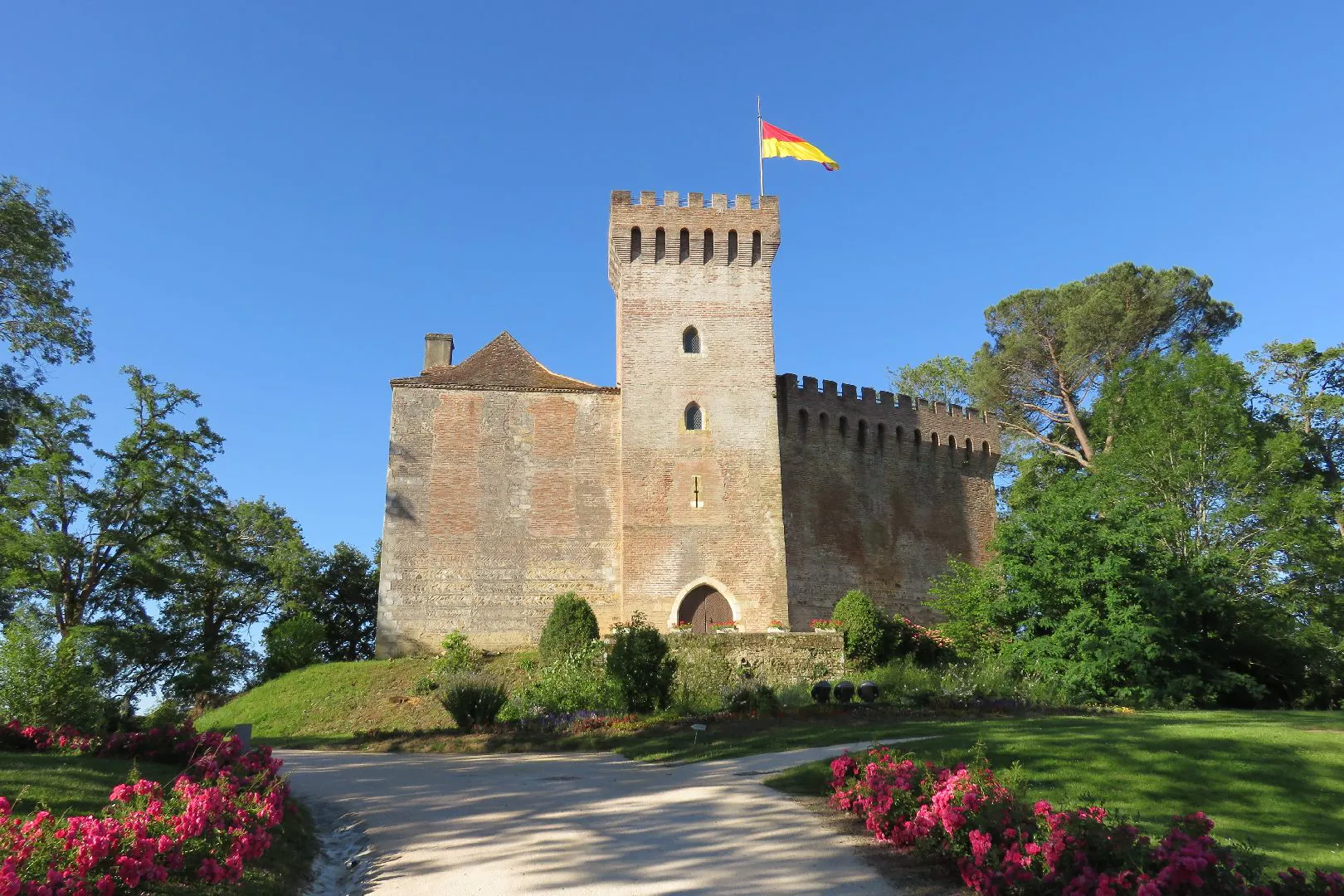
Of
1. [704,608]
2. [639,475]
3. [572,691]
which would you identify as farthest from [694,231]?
[572,691]

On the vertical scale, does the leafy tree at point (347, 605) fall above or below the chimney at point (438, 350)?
below

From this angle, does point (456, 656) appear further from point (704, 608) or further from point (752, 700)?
point (752, 700)

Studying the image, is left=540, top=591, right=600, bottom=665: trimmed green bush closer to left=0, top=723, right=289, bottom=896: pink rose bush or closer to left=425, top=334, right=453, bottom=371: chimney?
left=425, top=334, right=453, bottom=371: chimney

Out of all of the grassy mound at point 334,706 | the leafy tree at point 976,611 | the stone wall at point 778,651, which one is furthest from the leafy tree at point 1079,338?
the grassy mound at point 334,706

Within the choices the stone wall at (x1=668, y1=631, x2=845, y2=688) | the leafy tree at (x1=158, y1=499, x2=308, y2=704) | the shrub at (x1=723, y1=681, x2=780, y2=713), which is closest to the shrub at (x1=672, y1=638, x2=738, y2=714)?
the stone wall at (x1=668, y1=631, x2=845, y2=688)

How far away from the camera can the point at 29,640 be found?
11.1 meters

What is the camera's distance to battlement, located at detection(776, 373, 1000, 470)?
29734 mm

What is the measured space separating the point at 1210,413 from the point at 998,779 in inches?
838

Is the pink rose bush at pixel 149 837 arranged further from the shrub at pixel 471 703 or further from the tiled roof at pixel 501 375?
the tiled roof at pixel 501 375

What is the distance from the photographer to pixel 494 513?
2569 centimetres

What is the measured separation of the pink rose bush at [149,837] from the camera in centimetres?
527

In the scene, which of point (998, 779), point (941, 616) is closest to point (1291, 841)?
point (998, 779)

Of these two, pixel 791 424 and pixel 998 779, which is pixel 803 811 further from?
pixel 791 424

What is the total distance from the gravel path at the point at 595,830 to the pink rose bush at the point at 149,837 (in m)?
1.00
